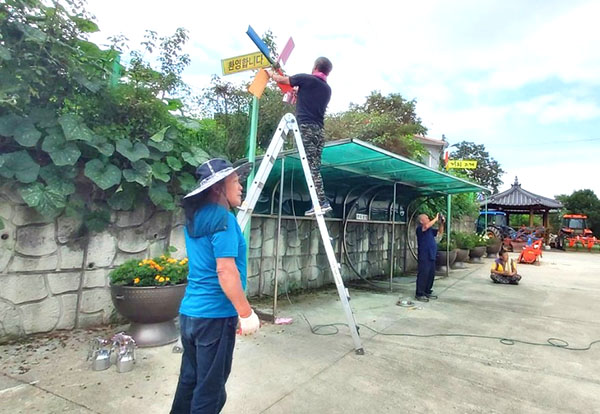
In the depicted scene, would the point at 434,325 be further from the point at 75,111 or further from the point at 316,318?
the point at 75,111

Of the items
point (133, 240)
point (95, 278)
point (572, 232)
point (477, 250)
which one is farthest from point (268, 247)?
point (572, 232)

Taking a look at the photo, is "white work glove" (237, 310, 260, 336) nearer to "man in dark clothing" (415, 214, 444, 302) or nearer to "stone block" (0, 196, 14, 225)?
"stone block" (0, 196, 14, 225)

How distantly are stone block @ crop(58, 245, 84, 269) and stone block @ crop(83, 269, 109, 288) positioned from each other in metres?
0.12

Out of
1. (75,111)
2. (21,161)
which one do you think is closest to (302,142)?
(75,111)

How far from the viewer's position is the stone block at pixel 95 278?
3.56 meters

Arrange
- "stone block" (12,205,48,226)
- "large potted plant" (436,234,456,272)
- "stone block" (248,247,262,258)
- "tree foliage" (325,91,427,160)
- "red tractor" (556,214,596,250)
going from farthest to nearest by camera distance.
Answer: "red tractor" (556,214,596,250), "tree foliage" (325,91,427,160), "large potted plant" (436,234,456,272), "stone block" (248,247,262,258), "stone block" (12,205,48,226)

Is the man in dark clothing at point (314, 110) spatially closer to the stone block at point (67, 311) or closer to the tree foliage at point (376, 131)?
the stone block at point (67, 311)

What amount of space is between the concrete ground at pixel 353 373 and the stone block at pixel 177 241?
1.10 meters

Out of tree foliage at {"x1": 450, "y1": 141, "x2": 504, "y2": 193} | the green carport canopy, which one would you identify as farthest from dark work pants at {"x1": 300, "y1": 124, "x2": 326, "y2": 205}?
tree foliage at {"x1": 450, "y1": 141, "x2": 504, "y2": 193}

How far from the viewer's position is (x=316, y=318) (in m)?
4.51

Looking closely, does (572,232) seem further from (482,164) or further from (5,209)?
(5,209)

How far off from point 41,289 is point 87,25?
8.15 ft

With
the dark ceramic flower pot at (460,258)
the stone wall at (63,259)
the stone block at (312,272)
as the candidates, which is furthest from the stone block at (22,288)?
the dark ceramic flower pot at (460,258)

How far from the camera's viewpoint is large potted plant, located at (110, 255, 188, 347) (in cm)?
310
